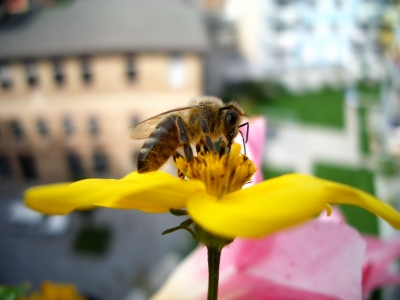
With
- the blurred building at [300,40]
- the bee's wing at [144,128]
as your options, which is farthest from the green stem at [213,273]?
the blurred building at [300,40]

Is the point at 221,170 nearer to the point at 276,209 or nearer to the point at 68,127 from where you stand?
the point at 276,209

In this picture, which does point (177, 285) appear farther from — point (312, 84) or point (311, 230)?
point (312, 84)

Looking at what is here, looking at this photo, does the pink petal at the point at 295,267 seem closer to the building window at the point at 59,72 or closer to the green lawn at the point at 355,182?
the green lawn at the point at 355,182

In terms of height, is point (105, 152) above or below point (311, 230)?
below

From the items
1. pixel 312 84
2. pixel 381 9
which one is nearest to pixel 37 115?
pixel 312 84

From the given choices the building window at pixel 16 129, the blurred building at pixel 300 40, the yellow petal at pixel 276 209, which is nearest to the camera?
the yellow petal at pixel 276 209

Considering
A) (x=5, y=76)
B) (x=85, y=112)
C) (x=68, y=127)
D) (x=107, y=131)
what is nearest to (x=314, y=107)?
(x=107, y=131)

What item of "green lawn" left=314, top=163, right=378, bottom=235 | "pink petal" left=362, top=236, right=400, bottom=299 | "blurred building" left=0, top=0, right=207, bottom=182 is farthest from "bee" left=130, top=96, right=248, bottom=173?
"blurred building" left=0, top=0, right=207, bottom=182
